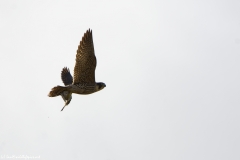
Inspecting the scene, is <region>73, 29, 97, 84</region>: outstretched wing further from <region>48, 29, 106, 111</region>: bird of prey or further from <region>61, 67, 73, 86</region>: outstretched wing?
<region>61, 67, 73, 86</region>: outstretched wing

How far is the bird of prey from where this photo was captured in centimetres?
1938

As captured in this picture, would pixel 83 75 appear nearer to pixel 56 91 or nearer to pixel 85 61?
pixel 85 61

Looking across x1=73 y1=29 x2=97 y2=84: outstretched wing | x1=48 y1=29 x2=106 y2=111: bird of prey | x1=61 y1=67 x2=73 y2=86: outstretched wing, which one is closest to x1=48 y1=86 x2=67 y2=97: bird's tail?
x1=48 y1=29 x2=106 y2=111: bird of prey

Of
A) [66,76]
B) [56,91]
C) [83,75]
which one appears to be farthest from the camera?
[66,76]

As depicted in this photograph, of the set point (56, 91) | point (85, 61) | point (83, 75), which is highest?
point (85, 61)

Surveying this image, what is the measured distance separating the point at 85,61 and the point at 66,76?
3612mm

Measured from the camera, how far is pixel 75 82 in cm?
2002

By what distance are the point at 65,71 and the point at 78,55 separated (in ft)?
13.1

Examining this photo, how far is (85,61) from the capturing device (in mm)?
19594

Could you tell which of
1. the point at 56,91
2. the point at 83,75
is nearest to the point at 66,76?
the point at 83,75

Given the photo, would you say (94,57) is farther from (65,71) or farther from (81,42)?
(65,71)

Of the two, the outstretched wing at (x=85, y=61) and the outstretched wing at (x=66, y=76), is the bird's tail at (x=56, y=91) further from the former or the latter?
the outstretched wing at (x=66, y=76)

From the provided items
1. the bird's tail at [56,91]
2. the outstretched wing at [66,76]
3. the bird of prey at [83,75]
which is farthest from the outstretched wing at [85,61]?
the outstretched wing at [66,76]

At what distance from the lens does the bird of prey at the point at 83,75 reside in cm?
1938
